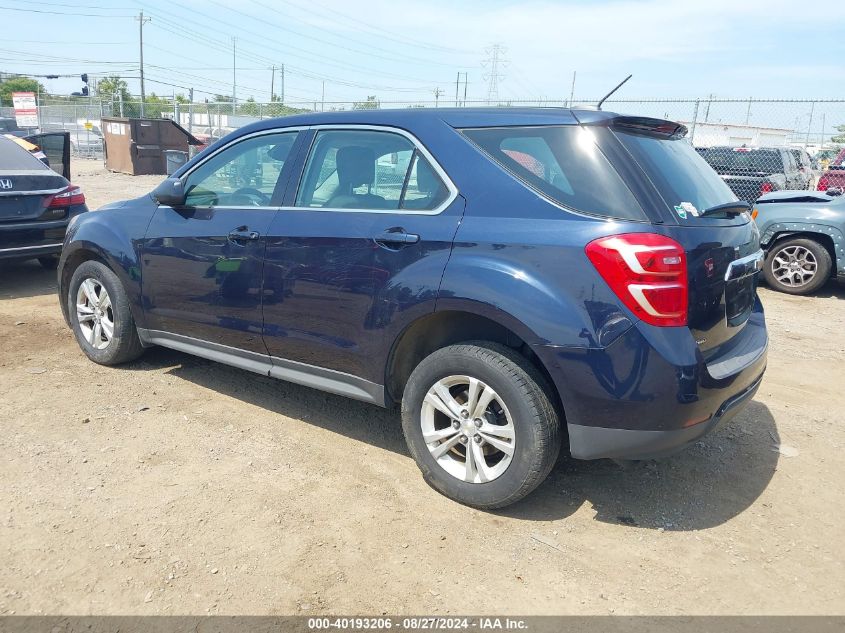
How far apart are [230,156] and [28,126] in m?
24.9

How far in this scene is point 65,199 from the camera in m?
7.05

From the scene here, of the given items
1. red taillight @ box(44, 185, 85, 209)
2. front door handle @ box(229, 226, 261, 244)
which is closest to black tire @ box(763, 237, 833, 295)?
front door handle @ box(229, 226, 261, 244)

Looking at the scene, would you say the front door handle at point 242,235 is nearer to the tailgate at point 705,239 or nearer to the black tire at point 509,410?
the black tire at point 509,410

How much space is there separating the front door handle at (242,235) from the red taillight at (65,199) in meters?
4.09

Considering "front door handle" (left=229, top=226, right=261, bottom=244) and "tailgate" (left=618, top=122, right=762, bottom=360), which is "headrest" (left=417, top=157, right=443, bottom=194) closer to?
"tailgate" (left=618, top=122, right=762, bottom=360)

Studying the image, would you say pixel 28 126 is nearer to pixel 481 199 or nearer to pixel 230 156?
pixel 230 156

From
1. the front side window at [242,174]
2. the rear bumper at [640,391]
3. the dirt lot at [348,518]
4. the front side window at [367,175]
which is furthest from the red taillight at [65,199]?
the rear bumper at [640,391]

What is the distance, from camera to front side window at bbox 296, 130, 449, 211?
129 inches

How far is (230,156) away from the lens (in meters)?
4.15

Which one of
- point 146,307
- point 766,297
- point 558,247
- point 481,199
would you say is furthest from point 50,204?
point 766,297

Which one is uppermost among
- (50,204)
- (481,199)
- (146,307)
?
(481,199)

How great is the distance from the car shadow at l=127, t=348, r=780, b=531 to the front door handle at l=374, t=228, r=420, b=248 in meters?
1.20

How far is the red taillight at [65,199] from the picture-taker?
692 centimetres

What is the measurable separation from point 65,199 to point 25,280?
3.80ft
